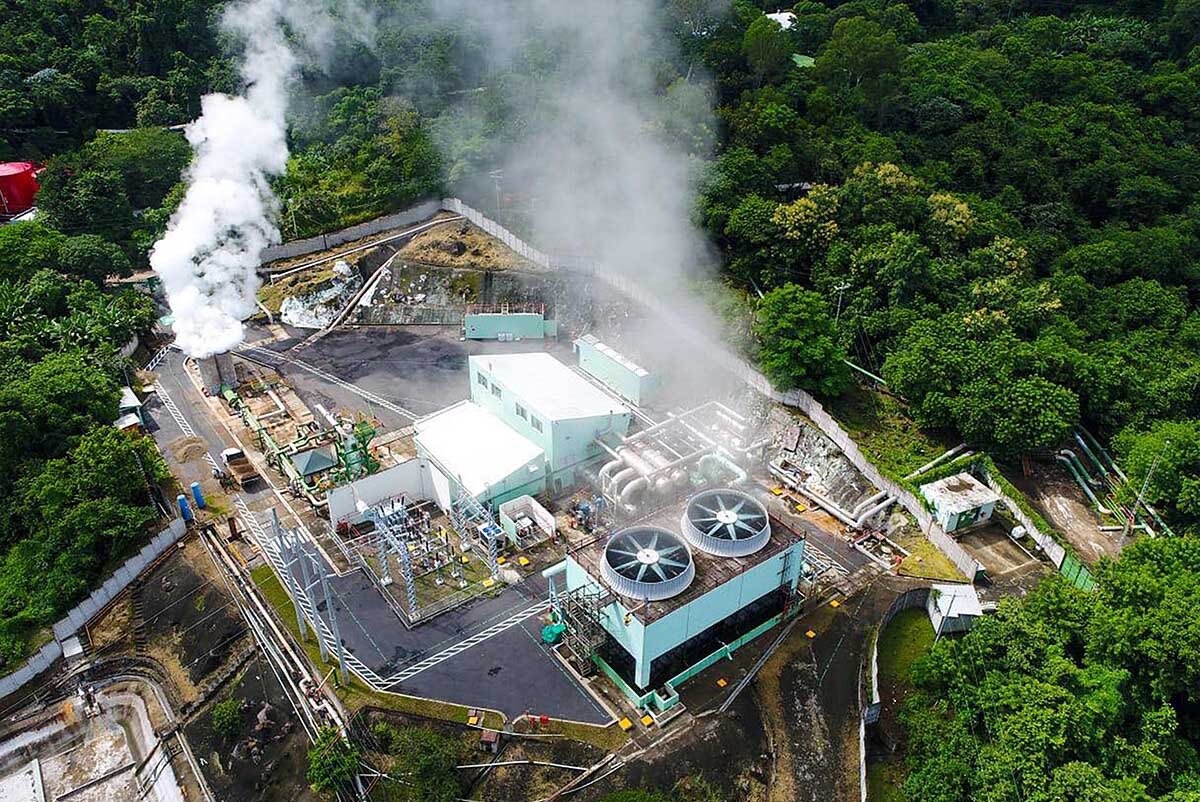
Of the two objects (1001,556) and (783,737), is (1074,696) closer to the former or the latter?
(783,737)

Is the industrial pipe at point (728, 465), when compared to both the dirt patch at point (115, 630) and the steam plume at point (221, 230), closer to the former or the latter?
the dirt patch at point (115, 630)

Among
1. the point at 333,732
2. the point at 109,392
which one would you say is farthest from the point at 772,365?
the point at 109,392

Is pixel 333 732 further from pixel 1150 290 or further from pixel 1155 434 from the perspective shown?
pixel 1150 290

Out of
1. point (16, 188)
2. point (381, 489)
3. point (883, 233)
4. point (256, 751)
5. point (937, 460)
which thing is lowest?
point (256, 751)

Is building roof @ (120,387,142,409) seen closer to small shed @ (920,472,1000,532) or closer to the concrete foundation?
the concrete foundation

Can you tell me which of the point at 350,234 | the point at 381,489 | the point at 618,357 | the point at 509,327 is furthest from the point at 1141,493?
the point at 350,234
